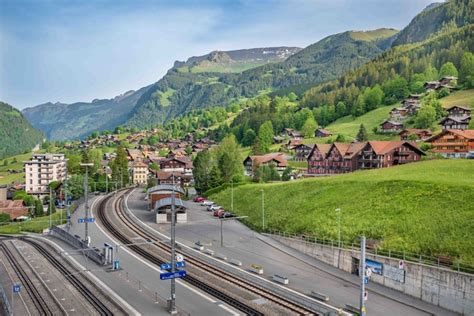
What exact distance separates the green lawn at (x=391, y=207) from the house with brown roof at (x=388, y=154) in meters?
18.1

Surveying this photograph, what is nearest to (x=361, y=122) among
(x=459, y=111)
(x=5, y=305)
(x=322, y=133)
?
(x=322, y=133)

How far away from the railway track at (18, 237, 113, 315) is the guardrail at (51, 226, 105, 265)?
12.4 feet

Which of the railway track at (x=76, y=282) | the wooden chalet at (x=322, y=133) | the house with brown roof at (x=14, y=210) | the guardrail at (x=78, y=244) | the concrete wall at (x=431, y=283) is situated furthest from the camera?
the wooden chalet at (x=322, y=133)

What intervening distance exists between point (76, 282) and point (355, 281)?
31.7 metres

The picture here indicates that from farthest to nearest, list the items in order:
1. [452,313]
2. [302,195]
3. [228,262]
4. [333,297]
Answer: [302,195], [228,262], [333,297], [452,313]

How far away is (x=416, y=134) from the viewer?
446ft

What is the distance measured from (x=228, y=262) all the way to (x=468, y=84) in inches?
6141

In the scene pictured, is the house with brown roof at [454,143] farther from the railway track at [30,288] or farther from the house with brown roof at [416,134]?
the railway track at [30,288]

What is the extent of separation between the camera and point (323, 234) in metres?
62.8

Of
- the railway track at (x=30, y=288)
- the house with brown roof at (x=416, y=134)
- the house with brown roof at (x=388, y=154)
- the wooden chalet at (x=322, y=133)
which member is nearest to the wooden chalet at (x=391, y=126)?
the house with brown roof at (x=416, y=134)

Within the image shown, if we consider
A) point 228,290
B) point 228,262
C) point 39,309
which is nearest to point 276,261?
point 228,262

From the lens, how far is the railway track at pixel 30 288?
144 feet

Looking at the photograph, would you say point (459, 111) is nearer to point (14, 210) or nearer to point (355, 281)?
point (355, 281)

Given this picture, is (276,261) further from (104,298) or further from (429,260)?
(104,298)
